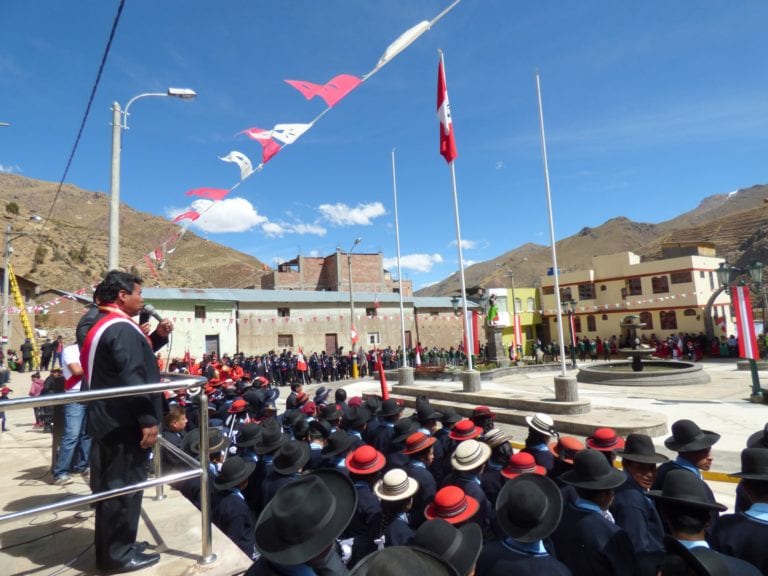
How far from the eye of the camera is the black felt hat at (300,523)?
1.69 m

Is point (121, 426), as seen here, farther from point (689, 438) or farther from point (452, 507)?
point (689, 438)

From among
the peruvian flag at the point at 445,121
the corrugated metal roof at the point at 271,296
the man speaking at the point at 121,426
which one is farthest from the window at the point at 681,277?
the man speaking at the point at 121,426

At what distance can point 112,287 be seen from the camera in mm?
3064

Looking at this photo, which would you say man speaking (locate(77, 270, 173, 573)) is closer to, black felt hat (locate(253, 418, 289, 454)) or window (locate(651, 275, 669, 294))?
black felt hat (locate(253, 418, 289, 454))

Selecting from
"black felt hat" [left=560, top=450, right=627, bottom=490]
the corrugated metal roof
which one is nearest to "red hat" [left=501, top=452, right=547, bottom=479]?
"black felt hat" [left=560, top=450, right=627, bottom=490]

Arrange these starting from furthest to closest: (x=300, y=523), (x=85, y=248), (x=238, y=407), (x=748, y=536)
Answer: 1. (x=85, y=248)
2. (x=238, y=407)
3. (x=748, y=536)
4. (x=300, y=523)

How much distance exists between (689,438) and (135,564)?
4132mm

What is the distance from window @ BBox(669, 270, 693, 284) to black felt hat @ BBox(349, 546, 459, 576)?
37408mm

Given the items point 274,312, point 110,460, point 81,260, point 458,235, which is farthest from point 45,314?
point 110,460

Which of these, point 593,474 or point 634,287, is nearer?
point 593,474

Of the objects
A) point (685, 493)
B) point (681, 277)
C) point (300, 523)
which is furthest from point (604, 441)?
point (681, 277)

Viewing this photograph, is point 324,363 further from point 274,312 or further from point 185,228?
point 185,228

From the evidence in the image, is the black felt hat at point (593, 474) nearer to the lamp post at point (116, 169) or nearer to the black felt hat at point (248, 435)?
the black felt hat at point (248, 435)

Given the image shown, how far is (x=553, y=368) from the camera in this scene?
66.5ft
